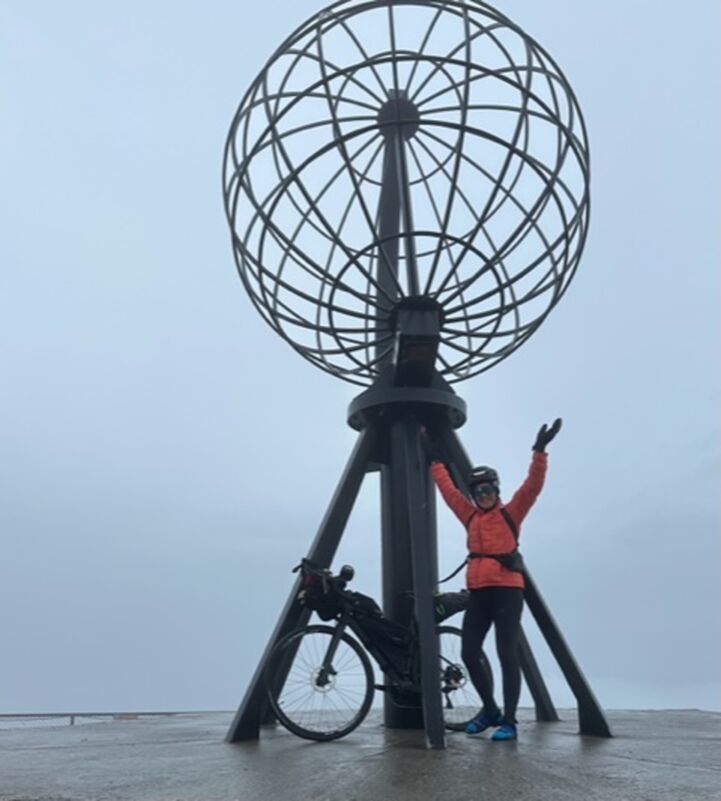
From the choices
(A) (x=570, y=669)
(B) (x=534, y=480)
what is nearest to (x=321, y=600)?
(B) (x=534, y=480)

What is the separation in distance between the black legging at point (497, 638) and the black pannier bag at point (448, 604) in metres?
0.57

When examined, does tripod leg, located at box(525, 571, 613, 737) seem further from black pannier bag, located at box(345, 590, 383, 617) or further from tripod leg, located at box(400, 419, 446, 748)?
black pannier bag, located at box(345, 590, 383, 617)

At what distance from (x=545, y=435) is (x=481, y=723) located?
2109mm

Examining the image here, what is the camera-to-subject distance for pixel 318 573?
240 inches

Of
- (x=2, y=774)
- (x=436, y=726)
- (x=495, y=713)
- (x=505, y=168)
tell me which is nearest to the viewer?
(x=2, y=774)

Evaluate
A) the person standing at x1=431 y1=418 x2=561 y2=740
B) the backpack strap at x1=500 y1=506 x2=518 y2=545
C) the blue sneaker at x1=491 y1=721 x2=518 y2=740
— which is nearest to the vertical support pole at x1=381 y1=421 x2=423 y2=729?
the person standing at x1=431 y1=418 x2=561 y2=740

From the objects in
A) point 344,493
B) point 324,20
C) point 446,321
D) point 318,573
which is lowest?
point 318,573

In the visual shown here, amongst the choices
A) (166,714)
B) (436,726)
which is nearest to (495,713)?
(436,726)

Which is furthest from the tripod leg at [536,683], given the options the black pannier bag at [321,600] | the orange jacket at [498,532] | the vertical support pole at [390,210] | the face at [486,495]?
the vertical support pole at [390,210]

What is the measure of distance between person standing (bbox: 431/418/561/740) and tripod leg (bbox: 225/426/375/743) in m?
1.32

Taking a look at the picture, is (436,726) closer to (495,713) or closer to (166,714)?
(495,713)

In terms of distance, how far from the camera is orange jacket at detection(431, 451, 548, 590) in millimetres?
5684

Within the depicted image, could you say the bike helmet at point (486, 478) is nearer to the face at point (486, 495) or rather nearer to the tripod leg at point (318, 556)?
the face at point (486, 495)

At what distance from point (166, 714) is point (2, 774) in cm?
896
